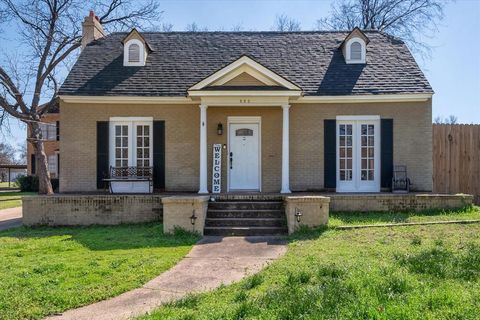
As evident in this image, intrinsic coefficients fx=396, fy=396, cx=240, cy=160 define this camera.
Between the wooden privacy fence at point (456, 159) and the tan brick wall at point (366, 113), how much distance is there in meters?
0.76

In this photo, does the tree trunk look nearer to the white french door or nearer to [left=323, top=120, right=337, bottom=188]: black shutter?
the white french door

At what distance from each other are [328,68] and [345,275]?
1013cm

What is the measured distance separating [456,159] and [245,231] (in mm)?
8572

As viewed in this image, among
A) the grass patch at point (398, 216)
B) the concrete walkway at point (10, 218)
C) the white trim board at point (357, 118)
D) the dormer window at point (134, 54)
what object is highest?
the dormer window at point (134, 54)

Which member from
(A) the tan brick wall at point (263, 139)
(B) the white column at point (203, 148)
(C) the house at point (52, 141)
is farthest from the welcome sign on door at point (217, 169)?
(C) the house at point (52, 141)

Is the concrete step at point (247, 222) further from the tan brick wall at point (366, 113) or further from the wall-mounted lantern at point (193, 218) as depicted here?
the tan brick wall at point (366, 113)

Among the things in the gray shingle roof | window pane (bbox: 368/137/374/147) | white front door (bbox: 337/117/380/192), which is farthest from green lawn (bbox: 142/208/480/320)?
the gray shingle roof

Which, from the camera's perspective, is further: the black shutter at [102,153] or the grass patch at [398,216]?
the black shutter at [102,153]

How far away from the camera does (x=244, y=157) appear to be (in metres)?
13.5

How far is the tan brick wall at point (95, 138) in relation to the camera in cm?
1325

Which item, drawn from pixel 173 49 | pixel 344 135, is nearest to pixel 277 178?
pixel 344 135

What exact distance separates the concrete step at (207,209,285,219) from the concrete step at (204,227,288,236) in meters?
0.64

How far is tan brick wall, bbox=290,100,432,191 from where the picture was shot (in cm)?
1316

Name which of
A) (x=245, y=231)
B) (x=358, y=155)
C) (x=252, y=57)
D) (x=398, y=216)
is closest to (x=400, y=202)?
(x=398, y=216)
